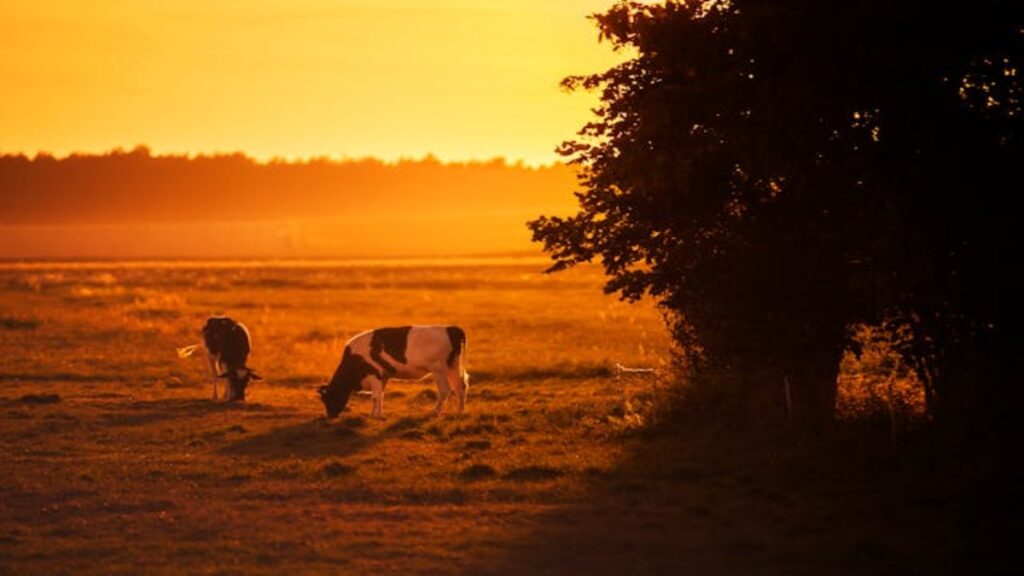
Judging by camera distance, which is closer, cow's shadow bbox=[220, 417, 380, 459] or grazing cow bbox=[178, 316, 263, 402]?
cow's shadow bbox=[220, 417, 380, 459]

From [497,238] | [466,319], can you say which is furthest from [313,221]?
[466,319]

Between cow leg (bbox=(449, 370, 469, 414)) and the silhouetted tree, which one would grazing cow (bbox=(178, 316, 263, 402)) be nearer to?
cow leg (bbox=(449, 370, 469, 414))

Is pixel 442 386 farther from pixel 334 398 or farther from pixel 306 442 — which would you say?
pixel 306 442

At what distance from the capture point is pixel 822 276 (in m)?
20.5

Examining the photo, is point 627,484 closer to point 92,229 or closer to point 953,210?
point 953,210

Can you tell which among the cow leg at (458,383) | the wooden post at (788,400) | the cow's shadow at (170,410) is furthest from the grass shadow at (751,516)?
the cow's shadow at (170,410)

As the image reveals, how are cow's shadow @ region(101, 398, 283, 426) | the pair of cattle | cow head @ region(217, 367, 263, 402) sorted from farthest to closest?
cow head @ region(217, 367, 263, 402) → the pair of cattle → cow's shadow @ region(101, 398, 283, 426)

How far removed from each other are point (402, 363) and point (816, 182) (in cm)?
1056

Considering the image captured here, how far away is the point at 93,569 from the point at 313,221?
187 m

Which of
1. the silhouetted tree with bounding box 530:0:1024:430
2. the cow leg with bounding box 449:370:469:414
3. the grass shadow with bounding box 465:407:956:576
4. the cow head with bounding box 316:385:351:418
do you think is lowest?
the grass shadow with bounding box 465:407:956:576

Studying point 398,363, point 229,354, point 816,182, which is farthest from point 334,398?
point 816,182

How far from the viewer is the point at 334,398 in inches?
1072

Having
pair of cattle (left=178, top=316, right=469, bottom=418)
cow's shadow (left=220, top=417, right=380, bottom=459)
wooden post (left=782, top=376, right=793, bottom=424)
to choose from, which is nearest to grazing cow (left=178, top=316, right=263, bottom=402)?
pair of cattle (left=178, top=316, right=469, bottom=418)

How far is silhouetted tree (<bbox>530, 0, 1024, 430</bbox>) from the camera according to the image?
1792 centimetres
